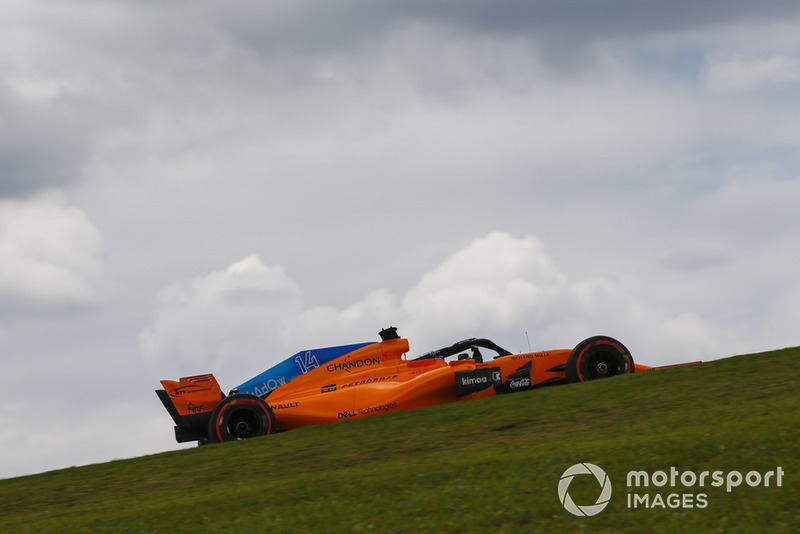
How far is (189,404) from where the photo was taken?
14812 millimetres

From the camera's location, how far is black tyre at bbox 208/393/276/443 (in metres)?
13.4

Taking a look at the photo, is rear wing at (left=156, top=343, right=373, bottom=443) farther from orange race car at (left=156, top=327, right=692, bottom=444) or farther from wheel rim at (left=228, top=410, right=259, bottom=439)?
wheel rim at (left=228, top=410, right=259, bottom=439)

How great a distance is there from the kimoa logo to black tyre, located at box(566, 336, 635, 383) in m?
6.53

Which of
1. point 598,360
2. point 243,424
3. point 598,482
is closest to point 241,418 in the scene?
point 243,424

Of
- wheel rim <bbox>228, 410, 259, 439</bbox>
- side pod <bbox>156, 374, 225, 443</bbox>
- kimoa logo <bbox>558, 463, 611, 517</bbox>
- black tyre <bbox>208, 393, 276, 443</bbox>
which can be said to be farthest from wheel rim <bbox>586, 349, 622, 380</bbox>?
side pod <bbox>156, 374, 225, 443</bbox>

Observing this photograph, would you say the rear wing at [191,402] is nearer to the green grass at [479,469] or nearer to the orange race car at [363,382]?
the orange race car at [363,382]

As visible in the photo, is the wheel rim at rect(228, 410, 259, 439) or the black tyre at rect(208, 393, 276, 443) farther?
the wheel rim at rect(228, 410, 259, 439)

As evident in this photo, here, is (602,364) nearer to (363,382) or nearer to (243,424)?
(363,382)

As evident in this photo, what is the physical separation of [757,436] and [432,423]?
4770 mm

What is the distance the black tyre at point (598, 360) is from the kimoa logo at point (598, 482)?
6.53 m

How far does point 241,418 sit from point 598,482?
25.2ft

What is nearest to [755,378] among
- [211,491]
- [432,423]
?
[432,423]

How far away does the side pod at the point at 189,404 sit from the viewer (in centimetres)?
1473

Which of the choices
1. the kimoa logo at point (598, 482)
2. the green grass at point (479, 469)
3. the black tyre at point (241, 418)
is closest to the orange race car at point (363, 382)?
the black tyre at point (241, 418)
